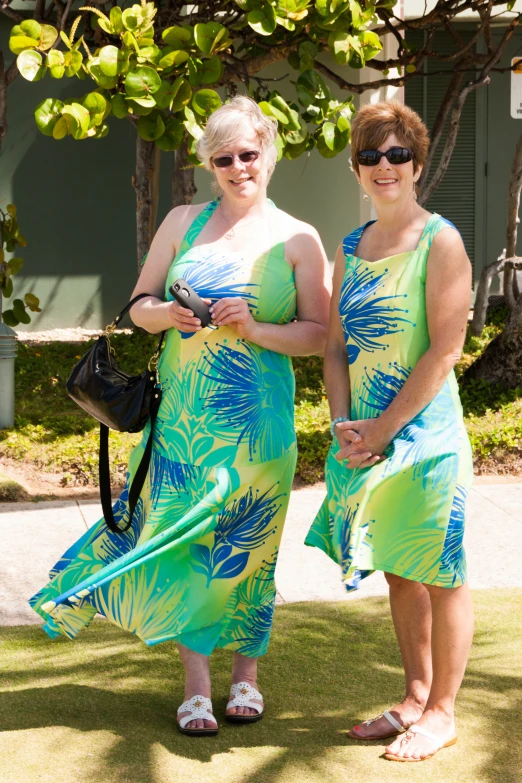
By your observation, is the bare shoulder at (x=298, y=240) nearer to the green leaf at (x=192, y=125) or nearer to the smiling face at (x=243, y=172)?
the smiling face at (x=243, y=172)

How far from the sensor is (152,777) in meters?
3.15

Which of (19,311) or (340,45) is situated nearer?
(340,45)

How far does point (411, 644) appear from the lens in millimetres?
3373

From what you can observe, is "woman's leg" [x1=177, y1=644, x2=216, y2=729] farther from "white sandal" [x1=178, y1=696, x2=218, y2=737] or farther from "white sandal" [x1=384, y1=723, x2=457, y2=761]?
"white sandal" [x1=384, y1=723, x2=457, y2=761]

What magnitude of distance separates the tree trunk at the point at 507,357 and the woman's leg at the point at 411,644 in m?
5.27

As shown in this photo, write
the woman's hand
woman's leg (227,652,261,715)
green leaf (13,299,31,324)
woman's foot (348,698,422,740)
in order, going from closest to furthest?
the woman's hand → woman's foot (348,698,422,740) → woman's leg (227,652,261,715) → green leaf (13,299,31,324)

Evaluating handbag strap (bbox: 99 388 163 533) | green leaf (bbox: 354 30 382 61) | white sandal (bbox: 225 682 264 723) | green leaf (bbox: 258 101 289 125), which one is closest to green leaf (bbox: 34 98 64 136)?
green leaf (bbox: 258 101 289 125)

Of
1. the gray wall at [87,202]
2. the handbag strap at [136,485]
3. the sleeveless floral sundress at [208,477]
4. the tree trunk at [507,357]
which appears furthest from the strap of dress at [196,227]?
the gray wall at [87,202]

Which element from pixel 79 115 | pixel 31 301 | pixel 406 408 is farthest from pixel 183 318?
pixel 31 301

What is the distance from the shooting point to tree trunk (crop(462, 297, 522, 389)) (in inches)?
329

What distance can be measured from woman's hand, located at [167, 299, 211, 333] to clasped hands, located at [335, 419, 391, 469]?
0.57 m

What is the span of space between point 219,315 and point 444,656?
129 centimetres

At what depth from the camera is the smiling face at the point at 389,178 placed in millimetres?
3113

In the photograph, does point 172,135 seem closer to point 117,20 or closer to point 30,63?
point 117,20
